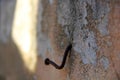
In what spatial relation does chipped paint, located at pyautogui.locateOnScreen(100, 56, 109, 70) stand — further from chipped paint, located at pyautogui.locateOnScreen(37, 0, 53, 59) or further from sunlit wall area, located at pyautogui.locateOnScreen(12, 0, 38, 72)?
sunlit wall area, located at pyautogui.locateOnScreen(12, 0, 38, 72)

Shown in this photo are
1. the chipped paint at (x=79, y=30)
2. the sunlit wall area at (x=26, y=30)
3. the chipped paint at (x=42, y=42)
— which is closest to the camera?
the chipped paint at (x=79, y=30)

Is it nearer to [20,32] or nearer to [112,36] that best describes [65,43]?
[112,36]

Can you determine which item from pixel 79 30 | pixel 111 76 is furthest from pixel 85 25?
pixel 111 76

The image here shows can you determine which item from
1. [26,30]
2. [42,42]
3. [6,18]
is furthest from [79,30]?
[6,18]

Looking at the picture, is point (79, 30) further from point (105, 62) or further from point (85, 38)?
point (105, 62)

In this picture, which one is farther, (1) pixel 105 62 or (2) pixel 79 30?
(2) pixel 79 30

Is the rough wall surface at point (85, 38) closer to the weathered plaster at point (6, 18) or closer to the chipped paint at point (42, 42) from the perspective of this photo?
the chipped paint at point (42, 42)

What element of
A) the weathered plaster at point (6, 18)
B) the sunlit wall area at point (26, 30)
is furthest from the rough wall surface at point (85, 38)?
the weathered plaster at point (6, 18)

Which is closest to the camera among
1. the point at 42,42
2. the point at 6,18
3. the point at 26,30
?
the point at 42,42
